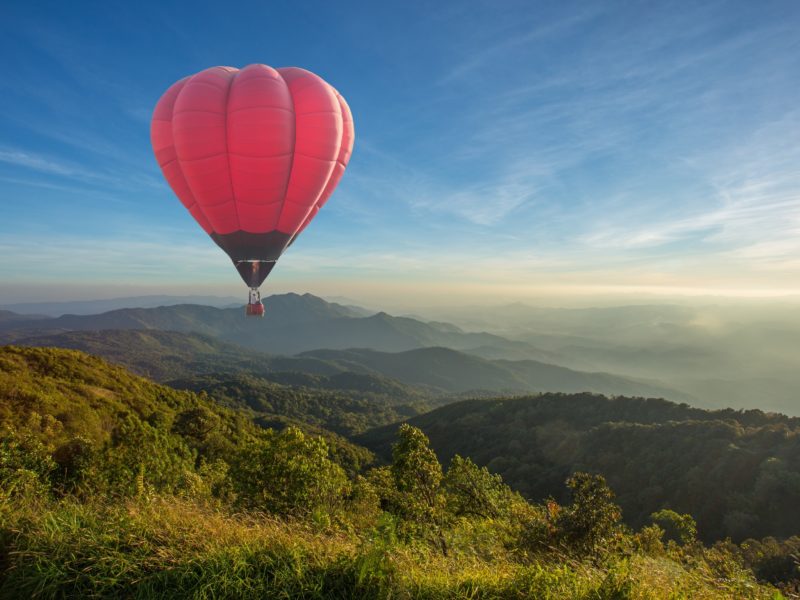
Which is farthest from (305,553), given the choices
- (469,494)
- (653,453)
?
(653,453)

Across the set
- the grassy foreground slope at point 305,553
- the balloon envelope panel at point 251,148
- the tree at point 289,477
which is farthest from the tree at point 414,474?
the balloon envelope panel at point 251,148

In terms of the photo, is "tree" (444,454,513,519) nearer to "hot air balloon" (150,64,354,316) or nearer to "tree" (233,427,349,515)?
"tree" (233,427,349,515)

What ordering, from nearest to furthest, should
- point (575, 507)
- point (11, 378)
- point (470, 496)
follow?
point (575, 507)
point (470, 496)
point (11, 378)

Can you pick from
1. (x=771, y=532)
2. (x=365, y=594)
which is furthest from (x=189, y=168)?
(x=771, y=532)

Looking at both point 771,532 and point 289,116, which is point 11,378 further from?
point 771,532

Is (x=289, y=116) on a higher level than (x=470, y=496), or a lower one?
higher

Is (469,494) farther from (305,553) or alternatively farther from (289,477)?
(305,553)
